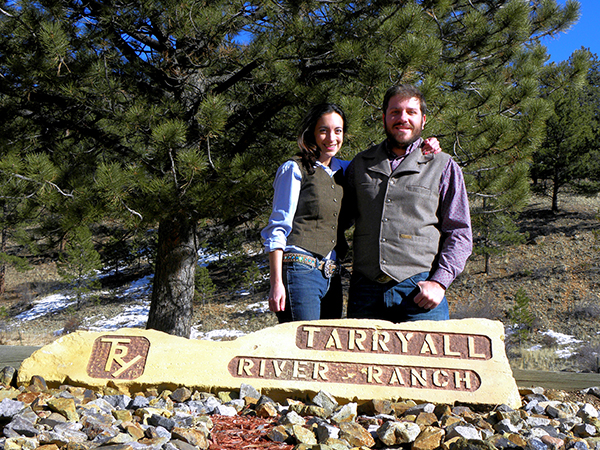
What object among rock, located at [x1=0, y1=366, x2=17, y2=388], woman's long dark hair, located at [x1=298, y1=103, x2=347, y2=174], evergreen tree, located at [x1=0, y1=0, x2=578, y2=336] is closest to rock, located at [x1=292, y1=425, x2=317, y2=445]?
woman's long dark hair, located at [x1=298, y1=103, x2=347, y2=174]

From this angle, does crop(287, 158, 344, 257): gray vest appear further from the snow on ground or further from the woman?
the snow on ground

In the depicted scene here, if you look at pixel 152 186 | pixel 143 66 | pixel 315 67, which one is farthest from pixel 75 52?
pixel 315 67

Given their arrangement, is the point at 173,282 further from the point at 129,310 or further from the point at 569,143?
the point at 569,143

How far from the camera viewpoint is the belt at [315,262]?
2.43 meters

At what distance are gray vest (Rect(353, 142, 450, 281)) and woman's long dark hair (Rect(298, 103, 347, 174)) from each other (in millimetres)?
273

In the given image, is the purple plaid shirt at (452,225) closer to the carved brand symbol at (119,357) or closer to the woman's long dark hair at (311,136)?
the woman's long dark hair at (311,136)

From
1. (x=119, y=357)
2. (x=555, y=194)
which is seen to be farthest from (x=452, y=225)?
(x=555, y=194)

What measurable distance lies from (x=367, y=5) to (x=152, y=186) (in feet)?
9.52

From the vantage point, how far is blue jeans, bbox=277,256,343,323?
2432 millimetres

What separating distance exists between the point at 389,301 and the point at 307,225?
22.2 inches

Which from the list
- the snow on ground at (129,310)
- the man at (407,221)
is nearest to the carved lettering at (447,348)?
the man at (407,221)

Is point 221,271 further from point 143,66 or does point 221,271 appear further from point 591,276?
point 143,66

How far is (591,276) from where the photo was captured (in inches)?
632

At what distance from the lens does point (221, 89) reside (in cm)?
615
